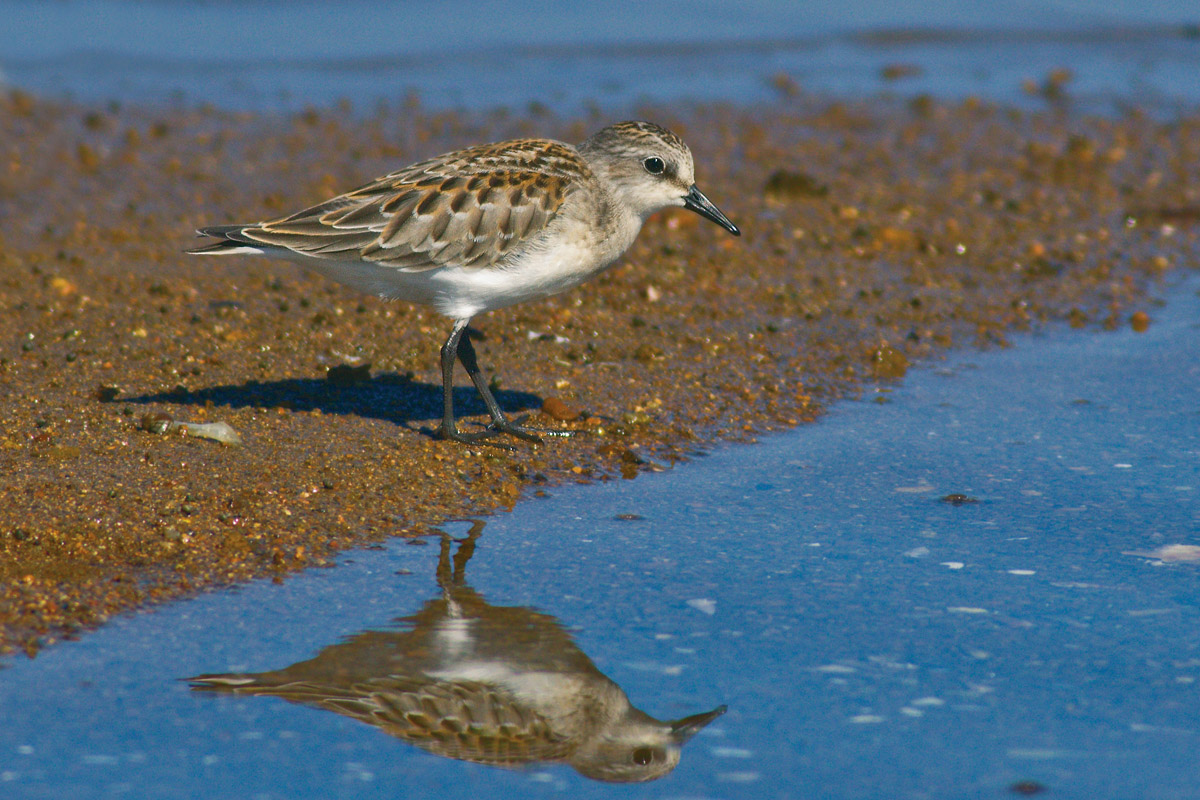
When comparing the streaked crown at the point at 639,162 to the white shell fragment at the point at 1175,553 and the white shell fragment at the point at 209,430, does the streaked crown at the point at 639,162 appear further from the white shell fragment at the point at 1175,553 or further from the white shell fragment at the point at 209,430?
the white shell fragment at the point at 1175,553

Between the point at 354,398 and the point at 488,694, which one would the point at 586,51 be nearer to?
the point at 354,398

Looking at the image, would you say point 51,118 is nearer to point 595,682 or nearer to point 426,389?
point 426,389

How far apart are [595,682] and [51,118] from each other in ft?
31.2

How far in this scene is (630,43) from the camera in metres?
15.7

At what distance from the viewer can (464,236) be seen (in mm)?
6152

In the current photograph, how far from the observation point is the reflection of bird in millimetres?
3891

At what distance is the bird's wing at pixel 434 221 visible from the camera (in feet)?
20.2

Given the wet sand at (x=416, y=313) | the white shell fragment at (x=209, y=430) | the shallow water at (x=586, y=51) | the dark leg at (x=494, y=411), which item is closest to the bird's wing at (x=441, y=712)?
the wet sand at (x=416, y=313)

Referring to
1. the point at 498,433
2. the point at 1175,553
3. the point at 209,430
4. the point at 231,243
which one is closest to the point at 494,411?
the point at 498,433

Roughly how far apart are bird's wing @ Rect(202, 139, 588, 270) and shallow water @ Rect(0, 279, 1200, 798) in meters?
1.22

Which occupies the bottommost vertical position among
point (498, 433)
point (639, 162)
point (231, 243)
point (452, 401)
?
point (498, 433)

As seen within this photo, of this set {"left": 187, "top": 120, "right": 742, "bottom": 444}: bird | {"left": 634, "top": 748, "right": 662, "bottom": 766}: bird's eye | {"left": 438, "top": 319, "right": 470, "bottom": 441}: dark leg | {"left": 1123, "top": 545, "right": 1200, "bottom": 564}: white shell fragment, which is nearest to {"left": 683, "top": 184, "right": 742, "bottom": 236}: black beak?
{"left": 187, "top": 120, "right": 742, "bottom": 444}: bird

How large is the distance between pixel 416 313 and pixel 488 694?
4.12 metres

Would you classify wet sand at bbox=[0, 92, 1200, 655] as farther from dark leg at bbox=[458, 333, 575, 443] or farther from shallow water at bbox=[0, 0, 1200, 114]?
shallow water at bbox=[0, 0, 1200, 114]
